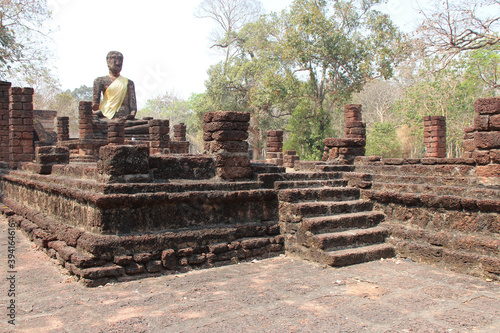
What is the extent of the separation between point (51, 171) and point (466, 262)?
6.41 meters

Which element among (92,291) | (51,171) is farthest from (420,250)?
(51,171)

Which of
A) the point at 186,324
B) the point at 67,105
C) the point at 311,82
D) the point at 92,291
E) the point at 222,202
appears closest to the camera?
the point at 186,324

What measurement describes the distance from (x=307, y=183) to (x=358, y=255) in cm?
149

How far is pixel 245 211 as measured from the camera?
6020 millimetres

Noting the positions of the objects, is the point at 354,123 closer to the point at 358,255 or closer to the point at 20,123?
the point at 358,255

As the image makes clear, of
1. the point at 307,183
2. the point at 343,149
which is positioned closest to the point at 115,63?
the point at 343,149

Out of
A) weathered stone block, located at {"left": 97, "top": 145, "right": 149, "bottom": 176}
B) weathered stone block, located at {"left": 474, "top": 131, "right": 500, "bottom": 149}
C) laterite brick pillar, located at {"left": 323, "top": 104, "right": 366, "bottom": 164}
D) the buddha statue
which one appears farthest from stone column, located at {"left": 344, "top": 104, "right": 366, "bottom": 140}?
weathered stone block, located at {"left": 97, "top": 145, "right": 149, "bottom": 176}

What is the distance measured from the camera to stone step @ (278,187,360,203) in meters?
6.00

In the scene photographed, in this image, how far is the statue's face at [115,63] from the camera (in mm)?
16562

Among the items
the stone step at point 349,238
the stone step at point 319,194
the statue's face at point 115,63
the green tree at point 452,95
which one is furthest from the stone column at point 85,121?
the green tree at point 452,95

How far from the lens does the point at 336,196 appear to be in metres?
6.39

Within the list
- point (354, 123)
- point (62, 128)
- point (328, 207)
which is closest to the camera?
point (328, 207)

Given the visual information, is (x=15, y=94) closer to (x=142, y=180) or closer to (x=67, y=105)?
(x=142, y=180)

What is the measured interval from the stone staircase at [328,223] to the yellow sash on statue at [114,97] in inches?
463
